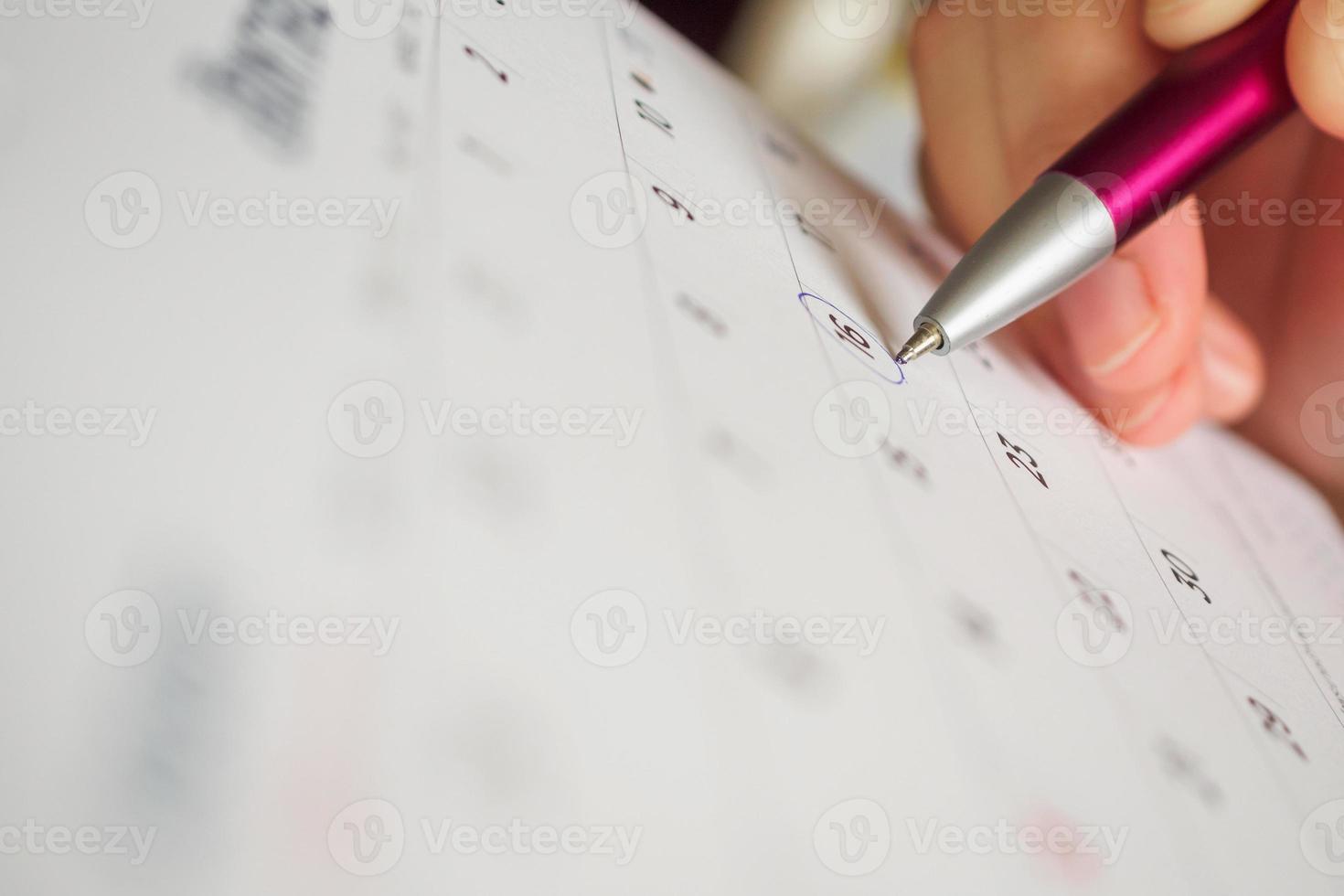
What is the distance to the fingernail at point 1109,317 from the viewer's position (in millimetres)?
392

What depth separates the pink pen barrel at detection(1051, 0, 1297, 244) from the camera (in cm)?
36

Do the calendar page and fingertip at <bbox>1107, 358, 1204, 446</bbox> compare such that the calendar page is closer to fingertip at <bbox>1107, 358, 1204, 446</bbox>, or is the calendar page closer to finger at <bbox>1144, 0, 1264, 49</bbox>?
fingertip at <bbox>1107, 358, 1204, 446</bbox>

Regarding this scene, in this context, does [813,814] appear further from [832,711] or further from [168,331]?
[168,331]

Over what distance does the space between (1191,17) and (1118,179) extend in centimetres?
10

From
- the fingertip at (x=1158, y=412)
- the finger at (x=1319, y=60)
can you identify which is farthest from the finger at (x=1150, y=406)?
the finger at (x=1319, y=60)

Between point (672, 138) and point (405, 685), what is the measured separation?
242mm

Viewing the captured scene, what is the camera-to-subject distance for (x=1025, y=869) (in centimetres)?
21

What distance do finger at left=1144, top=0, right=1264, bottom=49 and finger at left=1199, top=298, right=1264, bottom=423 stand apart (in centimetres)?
13

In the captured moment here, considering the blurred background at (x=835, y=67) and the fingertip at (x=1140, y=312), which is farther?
the blurred background at (x=835, y=67)

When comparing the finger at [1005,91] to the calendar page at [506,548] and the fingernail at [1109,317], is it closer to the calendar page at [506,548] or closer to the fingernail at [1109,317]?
the fingernail at [1109,317]

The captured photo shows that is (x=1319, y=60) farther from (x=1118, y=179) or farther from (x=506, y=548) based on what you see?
(x=506, y=548)

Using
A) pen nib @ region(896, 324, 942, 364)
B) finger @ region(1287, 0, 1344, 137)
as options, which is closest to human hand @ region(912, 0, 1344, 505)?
finger @ region(1287, 0, 1344, 137)

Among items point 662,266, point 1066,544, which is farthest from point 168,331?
point 1066,544

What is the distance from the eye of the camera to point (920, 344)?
322 mm
